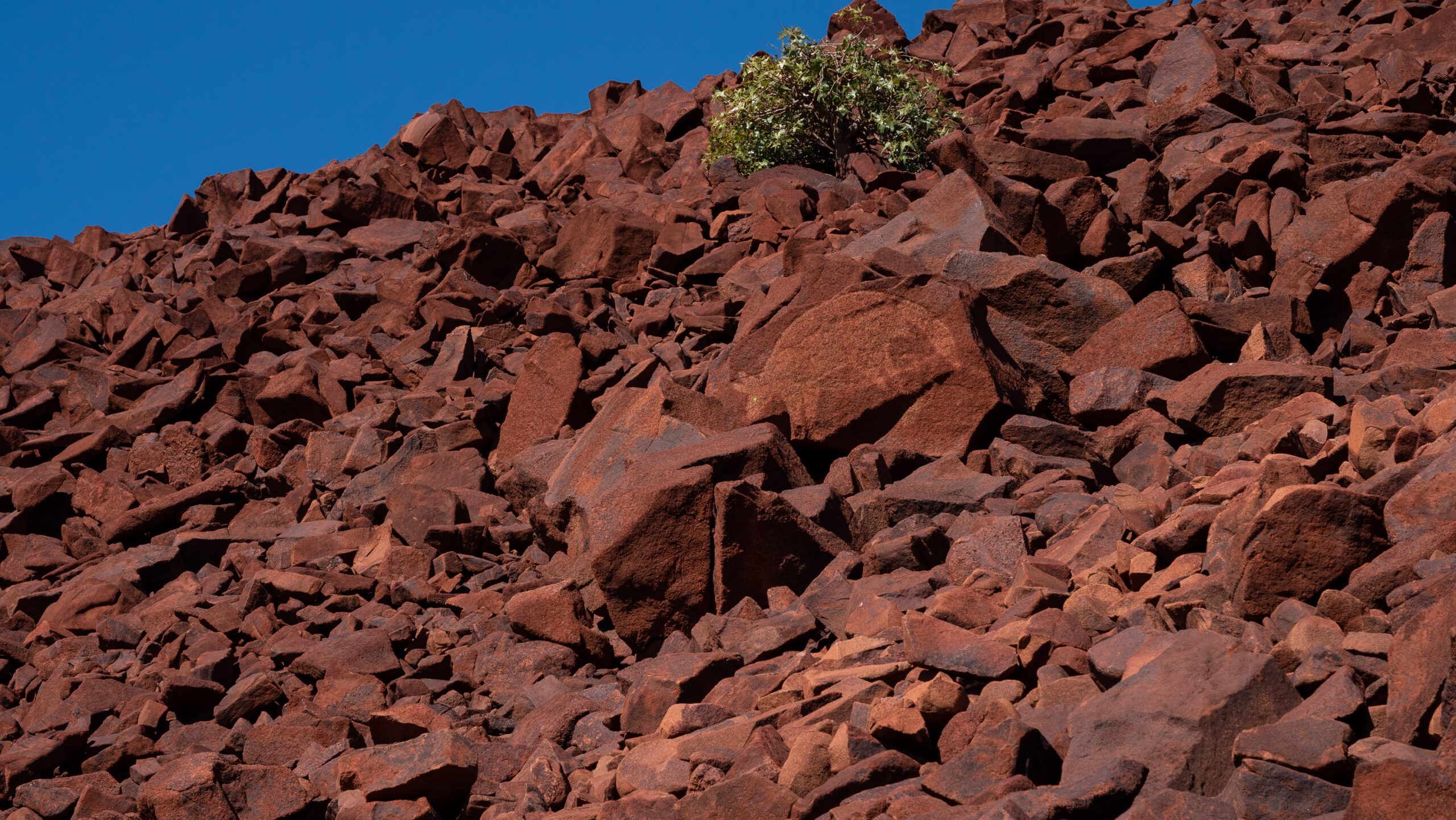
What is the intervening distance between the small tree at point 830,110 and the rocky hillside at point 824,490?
521 mm

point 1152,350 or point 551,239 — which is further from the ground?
point 551,239

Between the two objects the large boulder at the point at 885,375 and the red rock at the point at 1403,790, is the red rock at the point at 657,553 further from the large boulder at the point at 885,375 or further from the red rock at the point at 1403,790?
the red rock at the point at 1403,790

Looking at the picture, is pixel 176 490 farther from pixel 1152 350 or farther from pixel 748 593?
pixel 1152 350

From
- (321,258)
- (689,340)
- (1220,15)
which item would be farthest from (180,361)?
(1220,15)

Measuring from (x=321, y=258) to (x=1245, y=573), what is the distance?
48.2 feet

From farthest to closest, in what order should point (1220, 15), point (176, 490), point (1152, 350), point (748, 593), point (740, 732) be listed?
point (1220, 15) → point (176, 490) → point (1152, 350) → point (748, 593) → point (740, 732)

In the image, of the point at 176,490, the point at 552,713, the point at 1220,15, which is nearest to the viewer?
the point at 552,713

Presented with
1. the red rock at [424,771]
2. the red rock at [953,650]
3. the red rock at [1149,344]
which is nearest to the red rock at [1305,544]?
the red rock at [953,650]

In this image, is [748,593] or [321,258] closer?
[748,593]

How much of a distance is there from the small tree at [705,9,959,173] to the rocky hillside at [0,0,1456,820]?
52cm

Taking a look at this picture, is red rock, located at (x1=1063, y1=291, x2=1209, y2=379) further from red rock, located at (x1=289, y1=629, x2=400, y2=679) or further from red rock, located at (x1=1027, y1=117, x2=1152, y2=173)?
red rock, located at (x1=289, y1=629, x2=400, y2=679)

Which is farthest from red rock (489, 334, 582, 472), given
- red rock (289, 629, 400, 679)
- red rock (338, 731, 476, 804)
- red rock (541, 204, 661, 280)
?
red rock (338, 731, 476, 804)

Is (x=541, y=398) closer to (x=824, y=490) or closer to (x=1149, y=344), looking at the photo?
(x=824, y=490)

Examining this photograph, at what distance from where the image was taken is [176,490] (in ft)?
39.0
